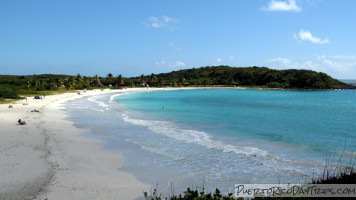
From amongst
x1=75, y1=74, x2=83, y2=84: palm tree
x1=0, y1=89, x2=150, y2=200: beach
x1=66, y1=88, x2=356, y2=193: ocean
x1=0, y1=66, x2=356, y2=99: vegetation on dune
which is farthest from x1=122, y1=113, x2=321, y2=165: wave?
x1=75, y1=74, x2=83, y2=84: palm tree

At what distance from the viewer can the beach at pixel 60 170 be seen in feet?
36.5

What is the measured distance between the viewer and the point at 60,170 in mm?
13734

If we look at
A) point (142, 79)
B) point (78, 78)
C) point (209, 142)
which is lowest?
point (209, 142)

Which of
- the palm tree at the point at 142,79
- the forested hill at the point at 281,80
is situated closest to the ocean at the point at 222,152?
the palm tree at the point at 142,79

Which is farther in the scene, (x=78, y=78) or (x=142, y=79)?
(x=142, y=79)

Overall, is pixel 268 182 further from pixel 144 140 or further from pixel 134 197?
pixel 144 140

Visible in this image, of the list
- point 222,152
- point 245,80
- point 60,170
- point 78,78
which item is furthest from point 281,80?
point 60,170

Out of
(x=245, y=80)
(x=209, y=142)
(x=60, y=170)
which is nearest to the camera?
(x=60, y=170)

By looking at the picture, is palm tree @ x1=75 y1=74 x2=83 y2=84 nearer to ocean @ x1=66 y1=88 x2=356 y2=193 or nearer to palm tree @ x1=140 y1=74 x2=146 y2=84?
palm tree @ x1=140 y1=74 x2=146 y2=84

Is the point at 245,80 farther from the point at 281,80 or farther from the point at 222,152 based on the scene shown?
the point at 222,152

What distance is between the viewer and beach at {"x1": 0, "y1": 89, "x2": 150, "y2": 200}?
36.5 ft

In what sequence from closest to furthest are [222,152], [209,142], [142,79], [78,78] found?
1. [222,152]
2. [209,142]
3. [78,78]
4. [142,79]

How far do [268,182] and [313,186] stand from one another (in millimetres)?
4124

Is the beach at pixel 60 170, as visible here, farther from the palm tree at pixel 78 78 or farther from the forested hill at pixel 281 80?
the forested hill at pixel 281 80
